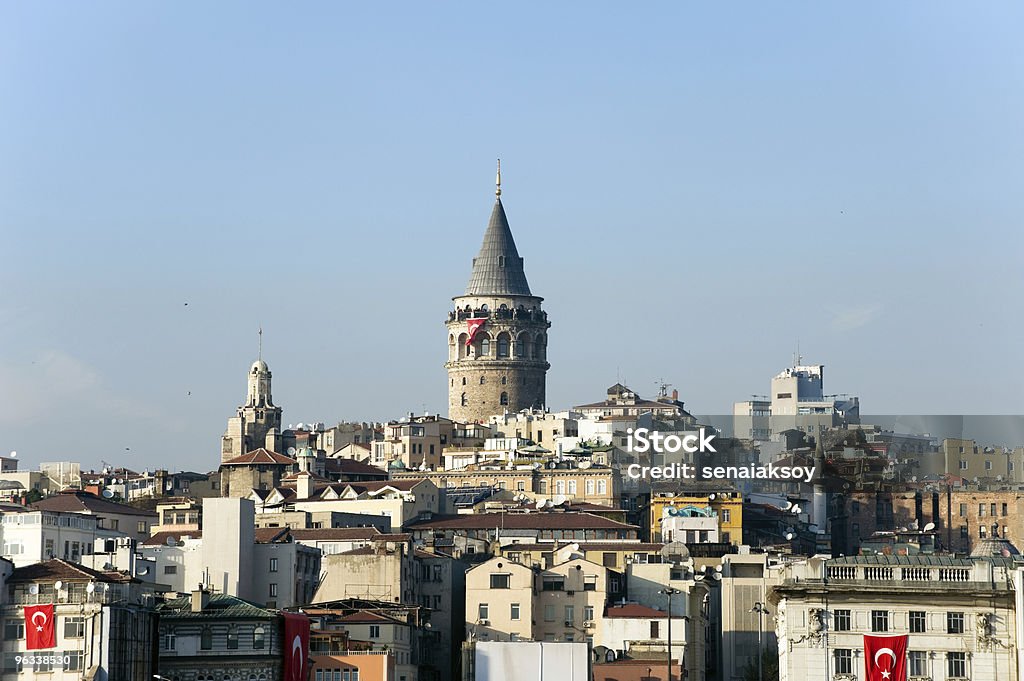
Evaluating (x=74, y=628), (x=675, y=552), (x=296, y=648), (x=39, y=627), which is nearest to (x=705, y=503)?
(x=675, y=552)

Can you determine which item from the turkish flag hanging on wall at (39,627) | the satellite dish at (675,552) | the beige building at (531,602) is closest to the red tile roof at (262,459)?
the satellite dish at (675,552)

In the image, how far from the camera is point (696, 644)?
400 feet

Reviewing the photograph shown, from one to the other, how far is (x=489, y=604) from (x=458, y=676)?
5.62 meters

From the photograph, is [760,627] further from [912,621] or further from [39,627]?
[39,627]

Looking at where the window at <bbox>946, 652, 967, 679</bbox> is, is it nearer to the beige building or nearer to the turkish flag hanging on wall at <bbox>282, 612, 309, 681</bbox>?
the turkish flag hanging on wall at <bbox>282, 612, 309, 681</bbox>

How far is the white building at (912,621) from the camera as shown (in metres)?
93.4

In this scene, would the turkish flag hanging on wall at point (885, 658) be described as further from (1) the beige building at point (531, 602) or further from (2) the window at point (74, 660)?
(1) the beige building at point (531, 602)

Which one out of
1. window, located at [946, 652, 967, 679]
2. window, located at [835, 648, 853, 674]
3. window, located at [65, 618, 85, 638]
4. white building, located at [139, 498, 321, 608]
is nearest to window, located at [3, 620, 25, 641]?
window, located at [65, 618, 85, 638]

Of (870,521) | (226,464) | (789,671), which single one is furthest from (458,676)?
(226,464)

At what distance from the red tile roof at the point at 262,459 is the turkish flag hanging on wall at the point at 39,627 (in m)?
97.4

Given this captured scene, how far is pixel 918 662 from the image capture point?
307ft

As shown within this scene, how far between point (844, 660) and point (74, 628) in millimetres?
26225

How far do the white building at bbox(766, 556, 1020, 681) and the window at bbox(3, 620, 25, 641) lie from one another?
1031 inches

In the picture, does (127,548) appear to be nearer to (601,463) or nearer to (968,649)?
(968,649)
